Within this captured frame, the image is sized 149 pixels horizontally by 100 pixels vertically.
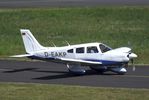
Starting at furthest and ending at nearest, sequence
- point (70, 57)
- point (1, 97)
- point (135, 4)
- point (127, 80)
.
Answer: point (135, 4)
point (70, 57)
point (127, 80)
point (1, 97)

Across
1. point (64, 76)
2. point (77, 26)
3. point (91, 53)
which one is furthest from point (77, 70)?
point (77, 26)

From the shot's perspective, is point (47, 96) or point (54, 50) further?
point (54, 50)

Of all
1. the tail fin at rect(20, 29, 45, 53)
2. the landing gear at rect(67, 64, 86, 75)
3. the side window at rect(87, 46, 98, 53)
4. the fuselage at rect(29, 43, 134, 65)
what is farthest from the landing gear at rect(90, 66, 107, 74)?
the tail fin at rect(20, 29, 45, 53)

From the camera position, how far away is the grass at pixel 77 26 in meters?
45.0

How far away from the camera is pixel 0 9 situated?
194 feet

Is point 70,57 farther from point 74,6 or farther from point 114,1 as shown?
point 114,1

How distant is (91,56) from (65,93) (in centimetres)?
615

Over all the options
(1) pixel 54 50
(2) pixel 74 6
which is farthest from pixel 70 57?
(2) pixel 74 6

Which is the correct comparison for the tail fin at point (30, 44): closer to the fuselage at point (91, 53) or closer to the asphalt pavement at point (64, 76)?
the fuselage at point (91, 53)

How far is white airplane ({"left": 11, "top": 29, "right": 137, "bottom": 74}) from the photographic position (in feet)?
103

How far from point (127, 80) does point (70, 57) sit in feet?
12.6

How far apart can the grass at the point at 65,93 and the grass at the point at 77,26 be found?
13480mm

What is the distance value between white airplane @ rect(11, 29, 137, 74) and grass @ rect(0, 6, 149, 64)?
882 centimetres

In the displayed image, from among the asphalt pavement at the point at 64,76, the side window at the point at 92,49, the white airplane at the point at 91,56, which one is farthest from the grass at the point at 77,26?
the side window at the point at 92,49
